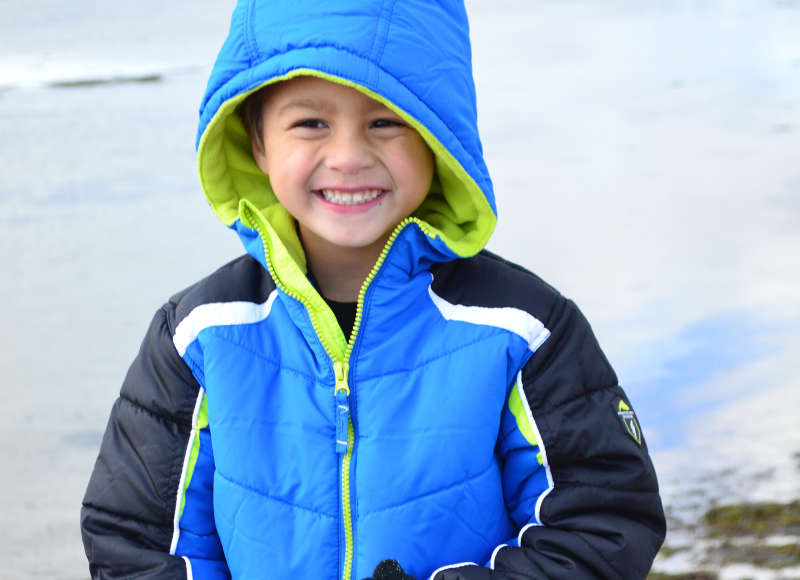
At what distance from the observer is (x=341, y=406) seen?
5.84 ft

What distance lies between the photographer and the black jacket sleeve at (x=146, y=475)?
1.85 meters

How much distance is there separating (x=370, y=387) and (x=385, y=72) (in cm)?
47

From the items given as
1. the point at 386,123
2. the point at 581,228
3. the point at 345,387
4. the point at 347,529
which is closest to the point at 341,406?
the point at 345,387

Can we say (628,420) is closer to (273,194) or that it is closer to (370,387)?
(370,387)

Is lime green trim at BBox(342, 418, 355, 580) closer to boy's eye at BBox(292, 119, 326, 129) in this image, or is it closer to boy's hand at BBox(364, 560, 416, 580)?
boy's hand at BBox(364, 560, 416, 580)

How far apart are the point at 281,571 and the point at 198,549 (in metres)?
0.18

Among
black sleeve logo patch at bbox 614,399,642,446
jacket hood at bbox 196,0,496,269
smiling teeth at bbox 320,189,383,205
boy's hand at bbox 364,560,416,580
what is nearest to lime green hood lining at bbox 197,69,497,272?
jacket hood at bbox 196,0,496,269

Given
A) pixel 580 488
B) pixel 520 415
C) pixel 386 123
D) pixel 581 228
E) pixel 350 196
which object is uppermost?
pixel 386 123

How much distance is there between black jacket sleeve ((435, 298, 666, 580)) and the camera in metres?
1.75

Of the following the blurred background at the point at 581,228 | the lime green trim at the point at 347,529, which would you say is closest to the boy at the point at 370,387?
the lime green trim at the point at 347,529

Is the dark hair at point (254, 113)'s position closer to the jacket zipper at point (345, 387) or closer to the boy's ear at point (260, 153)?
the boy's ear at point (260, 153)

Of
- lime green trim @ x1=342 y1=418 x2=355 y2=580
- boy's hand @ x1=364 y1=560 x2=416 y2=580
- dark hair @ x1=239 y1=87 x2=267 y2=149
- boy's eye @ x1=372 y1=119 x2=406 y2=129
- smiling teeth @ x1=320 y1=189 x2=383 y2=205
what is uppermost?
dark hair @ x1=239 y1=87 x2=267 y2=149

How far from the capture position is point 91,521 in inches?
74.6

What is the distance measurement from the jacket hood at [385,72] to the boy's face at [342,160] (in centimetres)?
6
